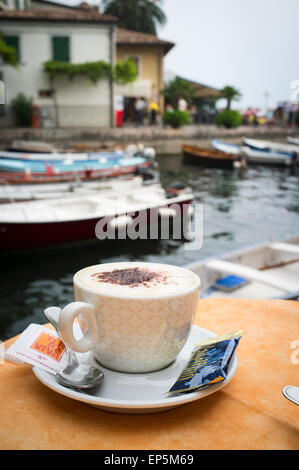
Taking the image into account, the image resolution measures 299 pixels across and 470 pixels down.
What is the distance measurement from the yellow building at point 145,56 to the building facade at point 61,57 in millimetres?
3311

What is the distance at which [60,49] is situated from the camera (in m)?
17.2

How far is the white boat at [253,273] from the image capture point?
2.88 metres

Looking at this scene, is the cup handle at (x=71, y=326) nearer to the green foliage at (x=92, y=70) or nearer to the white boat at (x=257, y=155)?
the green foliage at (x=92, y=70)

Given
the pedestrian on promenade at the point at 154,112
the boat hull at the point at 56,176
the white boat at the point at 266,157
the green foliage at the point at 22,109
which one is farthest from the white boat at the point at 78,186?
the pedestrian on promenade at the point at 154,112

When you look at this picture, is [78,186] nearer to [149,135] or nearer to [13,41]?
[149,135]

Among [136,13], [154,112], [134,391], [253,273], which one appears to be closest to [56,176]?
[253,273]

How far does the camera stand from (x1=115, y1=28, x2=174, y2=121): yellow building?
21.6 metres

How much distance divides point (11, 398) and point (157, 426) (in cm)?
25

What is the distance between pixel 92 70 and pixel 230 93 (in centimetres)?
913

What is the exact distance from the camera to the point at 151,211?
5.80 m

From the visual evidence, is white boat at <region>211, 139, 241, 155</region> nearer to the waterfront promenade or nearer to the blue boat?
the waterfront promenade

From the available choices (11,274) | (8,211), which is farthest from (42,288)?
(8,211)

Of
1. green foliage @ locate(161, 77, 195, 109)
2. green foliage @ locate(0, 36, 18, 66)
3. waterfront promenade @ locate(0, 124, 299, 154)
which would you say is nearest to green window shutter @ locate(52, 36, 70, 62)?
green foliage @ locate(0, 36, 18, 66)

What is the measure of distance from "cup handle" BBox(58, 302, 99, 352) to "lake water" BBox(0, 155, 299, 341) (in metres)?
2.64
